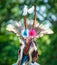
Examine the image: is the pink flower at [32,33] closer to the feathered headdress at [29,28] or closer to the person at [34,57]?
the feathered headdress at [29,28]

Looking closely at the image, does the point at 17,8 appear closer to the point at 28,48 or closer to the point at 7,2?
the point at 7,2

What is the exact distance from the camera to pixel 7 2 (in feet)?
5.95

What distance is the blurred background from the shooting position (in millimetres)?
1776

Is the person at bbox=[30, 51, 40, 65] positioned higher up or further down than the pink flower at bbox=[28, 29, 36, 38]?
further down

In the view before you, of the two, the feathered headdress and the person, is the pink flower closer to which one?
the feathered headdress

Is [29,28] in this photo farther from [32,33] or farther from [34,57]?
[34,57]

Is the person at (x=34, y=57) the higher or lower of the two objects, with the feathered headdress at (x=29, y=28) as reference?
lower

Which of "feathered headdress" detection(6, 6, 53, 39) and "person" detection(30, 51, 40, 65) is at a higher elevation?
"feathered headdress" detection(6, 6, 53, 39)

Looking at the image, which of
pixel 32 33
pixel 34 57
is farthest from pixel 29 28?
pixel 34 57

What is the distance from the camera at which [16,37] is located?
1773 mm

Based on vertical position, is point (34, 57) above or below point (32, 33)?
below

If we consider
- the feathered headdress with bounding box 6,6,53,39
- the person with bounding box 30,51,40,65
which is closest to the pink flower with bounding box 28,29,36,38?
the feathered headdress with bounding box 6,6,53,39

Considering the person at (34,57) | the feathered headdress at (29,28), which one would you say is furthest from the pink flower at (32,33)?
the person at (34,57)

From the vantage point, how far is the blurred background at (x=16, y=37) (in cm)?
178
